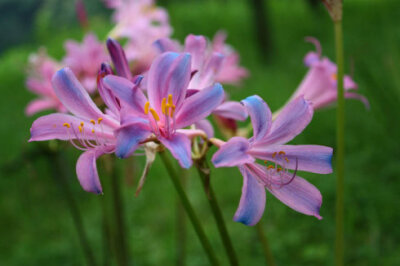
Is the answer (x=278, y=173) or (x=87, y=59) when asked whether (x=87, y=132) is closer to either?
(x=278, y=173)

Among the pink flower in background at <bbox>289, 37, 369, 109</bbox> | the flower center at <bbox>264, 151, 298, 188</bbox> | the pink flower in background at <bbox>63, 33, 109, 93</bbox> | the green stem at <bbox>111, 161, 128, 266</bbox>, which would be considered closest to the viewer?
the flower center at <bbox>264, 151, 298, 188</bbox>

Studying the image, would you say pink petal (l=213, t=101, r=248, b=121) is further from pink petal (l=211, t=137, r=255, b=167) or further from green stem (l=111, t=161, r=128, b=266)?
green stem (l=111, t=161, r=128, b=266)

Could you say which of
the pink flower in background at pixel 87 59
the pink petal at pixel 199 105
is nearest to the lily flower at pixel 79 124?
the pink petal at pixel 199 105

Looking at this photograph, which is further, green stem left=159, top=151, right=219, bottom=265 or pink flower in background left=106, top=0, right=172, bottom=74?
pink flower in background left=106, top=0, right=172, bottom=74

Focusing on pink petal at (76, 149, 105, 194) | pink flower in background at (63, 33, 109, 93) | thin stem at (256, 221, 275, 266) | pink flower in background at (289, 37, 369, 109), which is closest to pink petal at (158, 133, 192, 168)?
pink petal at (76, 149, 105, 194)

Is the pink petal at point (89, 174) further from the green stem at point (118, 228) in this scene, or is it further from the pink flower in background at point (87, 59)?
the pink flower in background at point (87, 59)

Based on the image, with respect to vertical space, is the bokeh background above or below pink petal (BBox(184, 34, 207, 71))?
below

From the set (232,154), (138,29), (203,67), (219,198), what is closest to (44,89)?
(138,29)
